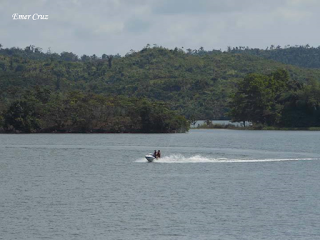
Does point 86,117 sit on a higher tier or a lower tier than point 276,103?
lower

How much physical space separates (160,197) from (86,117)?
3727 inches

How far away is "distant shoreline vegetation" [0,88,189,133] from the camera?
135m

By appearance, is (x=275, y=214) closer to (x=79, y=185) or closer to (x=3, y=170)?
(x=79, y=185)

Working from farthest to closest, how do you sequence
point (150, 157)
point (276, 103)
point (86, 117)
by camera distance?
point (276, 103), point (86, 117), point (150, 157)

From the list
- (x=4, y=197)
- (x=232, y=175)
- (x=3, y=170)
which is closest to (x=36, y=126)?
(x=3, y=170)

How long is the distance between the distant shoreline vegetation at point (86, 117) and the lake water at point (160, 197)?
56.0 metres

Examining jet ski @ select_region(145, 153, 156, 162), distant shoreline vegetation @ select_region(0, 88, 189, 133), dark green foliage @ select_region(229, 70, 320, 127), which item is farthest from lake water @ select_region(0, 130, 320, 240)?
dark green foliage @ select_region(229, 70, 320, 127)

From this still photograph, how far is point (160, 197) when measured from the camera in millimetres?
45656

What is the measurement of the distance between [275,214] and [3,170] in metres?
33.3

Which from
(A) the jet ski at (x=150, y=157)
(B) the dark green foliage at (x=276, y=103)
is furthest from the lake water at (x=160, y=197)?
(B) the dark green foliage at (x=276, y=103)

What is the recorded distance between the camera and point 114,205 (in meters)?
42.0

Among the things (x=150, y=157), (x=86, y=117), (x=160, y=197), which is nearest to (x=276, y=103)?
(x=86, y=117)

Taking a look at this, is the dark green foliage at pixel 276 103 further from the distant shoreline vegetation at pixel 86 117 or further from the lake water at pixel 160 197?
the lake water at pixel 160 197

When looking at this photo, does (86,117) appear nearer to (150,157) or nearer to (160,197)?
(150,157)
